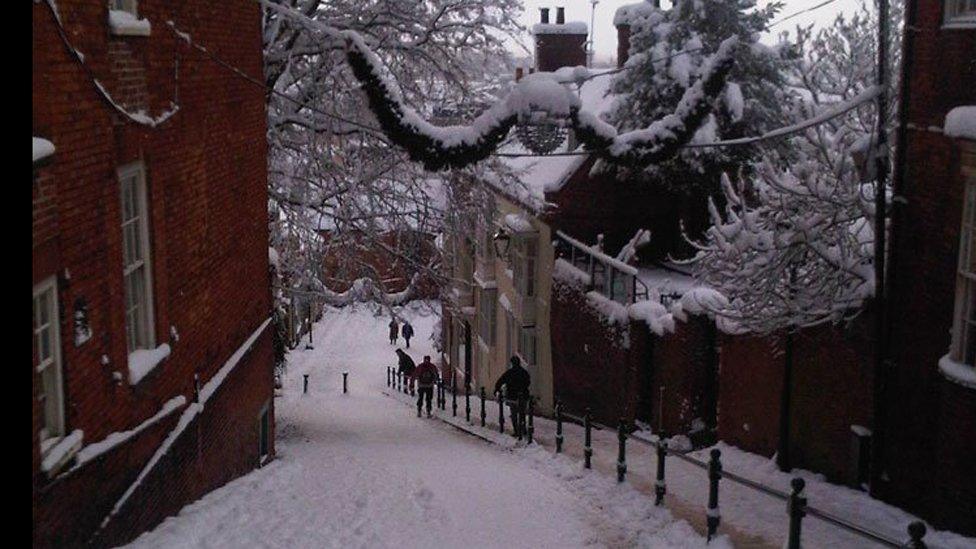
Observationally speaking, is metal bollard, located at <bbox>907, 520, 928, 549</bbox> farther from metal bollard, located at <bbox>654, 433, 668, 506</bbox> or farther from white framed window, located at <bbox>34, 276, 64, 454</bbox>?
white framed window, located at <bbox>34, 276, 64, 454</bbox>

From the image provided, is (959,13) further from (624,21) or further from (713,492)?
(624,21)

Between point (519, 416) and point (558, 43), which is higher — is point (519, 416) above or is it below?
below

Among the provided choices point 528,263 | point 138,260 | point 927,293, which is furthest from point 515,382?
point 138,260

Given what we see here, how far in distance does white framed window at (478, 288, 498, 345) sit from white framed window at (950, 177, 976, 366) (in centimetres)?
2267

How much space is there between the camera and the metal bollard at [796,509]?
7746mm

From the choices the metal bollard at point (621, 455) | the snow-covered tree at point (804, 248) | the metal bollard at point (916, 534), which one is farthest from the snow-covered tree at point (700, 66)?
the metal bollard at point (916, 534)

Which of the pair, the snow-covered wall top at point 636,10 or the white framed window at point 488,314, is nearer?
the snow-covered wall top at point 636,10

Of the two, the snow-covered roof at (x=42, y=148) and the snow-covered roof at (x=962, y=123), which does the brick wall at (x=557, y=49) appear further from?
the snow-covered roof at (x=42, y=148)

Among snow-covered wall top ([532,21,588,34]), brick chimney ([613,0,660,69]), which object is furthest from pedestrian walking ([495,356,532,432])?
snow-covered wall top ([532,21,588,34])

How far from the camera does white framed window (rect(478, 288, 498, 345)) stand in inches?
1276

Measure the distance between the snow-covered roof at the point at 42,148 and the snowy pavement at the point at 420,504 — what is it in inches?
136

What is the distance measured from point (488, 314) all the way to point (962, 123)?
79.8ft

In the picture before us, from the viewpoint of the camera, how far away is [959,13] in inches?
400
